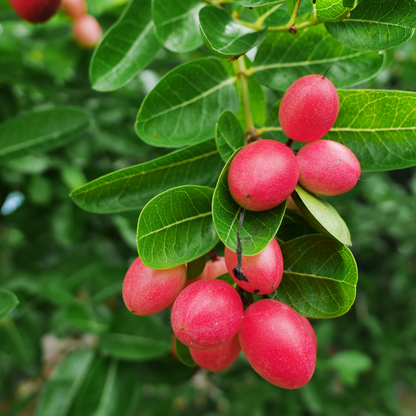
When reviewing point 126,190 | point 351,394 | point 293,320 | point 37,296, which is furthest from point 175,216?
point 351,394

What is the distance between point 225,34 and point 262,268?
1.40ft

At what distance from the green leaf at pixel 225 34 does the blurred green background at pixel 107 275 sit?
0.64m

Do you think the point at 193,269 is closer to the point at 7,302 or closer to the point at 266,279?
the point at 266,279

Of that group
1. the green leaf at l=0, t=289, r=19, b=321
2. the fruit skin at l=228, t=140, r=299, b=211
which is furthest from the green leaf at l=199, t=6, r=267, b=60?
the green leaf at l=0, t=289, r=19, b=321

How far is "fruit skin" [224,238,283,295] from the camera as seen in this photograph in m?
0.51

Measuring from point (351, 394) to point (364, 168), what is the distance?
178 centimetres

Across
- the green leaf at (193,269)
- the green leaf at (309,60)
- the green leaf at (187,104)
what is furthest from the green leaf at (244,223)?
the green leaf at (309,60)

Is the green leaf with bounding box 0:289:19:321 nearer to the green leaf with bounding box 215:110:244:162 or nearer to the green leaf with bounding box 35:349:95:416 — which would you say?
the green leaf with bounding box 215:110:244:162

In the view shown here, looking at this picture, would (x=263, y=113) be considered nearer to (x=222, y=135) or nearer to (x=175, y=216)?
(x=222, y=135)

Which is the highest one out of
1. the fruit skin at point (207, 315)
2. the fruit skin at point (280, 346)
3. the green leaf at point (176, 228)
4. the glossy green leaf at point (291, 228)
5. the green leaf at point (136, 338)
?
the green leaf at point (176, 228)

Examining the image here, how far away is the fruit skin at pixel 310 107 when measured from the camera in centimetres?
53

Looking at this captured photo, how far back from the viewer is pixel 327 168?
0.54 meters

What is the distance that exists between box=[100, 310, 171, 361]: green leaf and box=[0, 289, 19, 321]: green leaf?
58 centimetres

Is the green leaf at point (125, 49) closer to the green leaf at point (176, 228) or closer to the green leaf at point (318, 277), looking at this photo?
the green leaf at point (176, 228)
